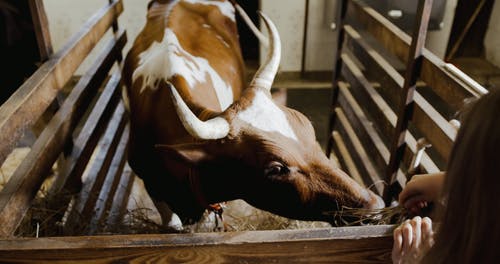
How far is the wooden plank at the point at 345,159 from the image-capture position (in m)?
3.75

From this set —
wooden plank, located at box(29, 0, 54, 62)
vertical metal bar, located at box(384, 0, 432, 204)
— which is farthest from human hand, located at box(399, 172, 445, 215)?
wooden plank, located at box(29, 0, 54, 62)

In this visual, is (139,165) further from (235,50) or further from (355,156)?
(355,156)

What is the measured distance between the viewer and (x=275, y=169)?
6.18ft

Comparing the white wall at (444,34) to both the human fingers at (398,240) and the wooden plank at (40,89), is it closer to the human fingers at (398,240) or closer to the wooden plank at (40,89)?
the wooden plank at (40,89)

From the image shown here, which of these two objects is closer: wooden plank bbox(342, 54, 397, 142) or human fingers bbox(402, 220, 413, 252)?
human fingers bbox(402, 220, 413, 252)

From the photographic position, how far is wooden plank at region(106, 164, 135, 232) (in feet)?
9.62

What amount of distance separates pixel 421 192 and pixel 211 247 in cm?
68

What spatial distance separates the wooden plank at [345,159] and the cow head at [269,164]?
68.5 inches

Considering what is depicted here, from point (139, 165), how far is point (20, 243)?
1370 mm

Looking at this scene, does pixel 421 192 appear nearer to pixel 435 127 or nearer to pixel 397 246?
pixel 397 246

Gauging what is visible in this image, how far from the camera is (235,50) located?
3604 mm

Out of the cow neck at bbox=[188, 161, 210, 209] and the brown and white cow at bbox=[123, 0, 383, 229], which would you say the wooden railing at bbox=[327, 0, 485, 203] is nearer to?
the brown and white cow at bbox=[123, 0, 383, 229]

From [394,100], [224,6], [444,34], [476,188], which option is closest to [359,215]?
[476,188]

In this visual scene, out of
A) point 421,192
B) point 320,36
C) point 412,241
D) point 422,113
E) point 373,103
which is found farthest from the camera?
point 320,36
